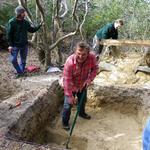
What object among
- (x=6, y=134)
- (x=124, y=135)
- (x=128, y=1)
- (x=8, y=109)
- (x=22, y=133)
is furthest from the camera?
(x=128, y=1)

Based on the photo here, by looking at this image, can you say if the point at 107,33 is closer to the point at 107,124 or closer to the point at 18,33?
the point at 18,33

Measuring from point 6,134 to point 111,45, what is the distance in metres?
5.45

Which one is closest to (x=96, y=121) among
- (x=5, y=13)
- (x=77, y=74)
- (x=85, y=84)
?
(x=85, y=84)

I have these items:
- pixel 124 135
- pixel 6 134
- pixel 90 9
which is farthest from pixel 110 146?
pixel 90 9

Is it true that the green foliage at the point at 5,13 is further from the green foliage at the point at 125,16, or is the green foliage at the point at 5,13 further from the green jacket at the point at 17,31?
the green jacket at the point at 17,31

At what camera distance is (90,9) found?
15672 millimetres

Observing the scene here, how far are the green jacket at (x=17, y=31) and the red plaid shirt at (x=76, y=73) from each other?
294 centimetres

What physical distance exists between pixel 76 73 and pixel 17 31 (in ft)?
10.0

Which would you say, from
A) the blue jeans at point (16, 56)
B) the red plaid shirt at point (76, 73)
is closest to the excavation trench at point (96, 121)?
the red plaid shirt at point (76, 73)

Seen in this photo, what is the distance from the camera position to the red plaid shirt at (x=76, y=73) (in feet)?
19.3

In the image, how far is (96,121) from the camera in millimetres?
7035

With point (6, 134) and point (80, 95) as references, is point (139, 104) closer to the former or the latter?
point (80, 95)

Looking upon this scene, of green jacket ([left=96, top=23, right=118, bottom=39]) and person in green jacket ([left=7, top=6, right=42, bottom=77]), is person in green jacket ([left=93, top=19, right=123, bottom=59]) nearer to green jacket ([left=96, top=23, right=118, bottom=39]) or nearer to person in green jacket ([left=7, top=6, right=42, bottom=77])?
green jacket ([left=96, top=23, right=118, bottom=39])

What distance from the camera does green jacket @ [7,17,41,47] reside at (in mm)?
8438
